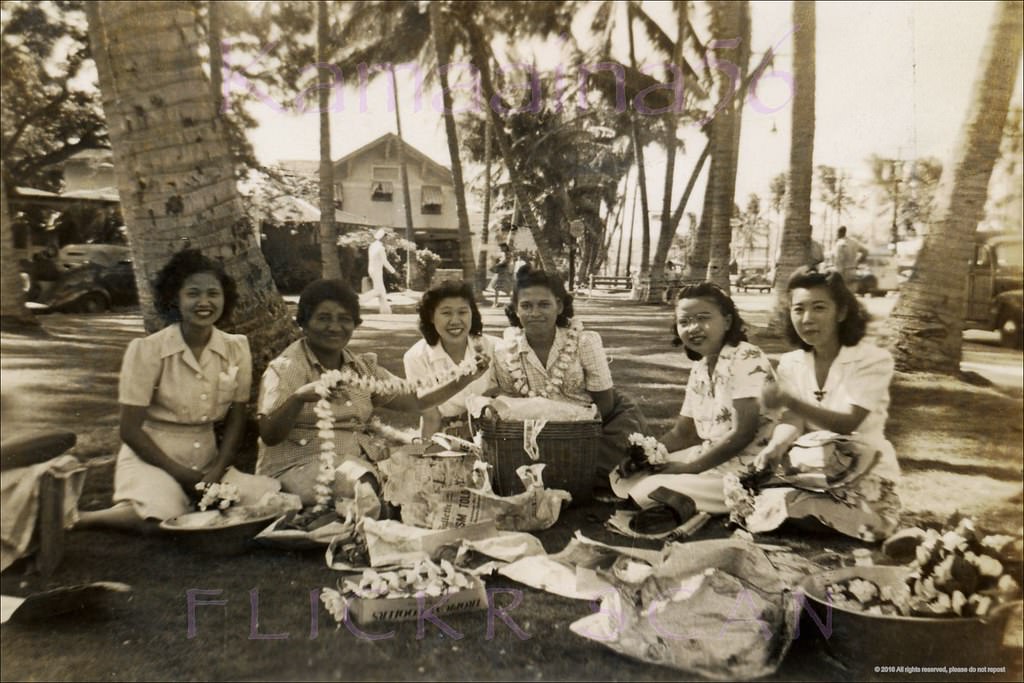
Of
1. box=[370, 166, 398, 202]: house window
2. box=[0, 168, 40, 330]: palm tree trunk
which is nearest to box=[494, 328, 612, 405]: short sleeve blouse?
box=[370, 166, 398, 202]: house window

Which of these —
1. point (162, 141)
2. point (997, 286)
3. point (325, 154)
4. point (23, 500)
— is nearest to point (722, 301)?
point (997, 286)

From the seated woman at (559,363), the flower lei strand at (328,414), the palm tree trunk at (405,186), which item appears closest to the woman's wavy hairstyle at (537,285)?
the seated woman at (559,363)

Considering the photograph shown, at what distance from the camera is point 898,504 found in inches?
121

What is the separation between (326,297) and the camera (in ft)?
10.7

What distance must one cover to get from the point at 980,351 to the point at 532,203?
207 centimetres

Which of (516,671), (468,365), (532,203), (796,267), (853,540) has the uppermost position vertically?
(532,203)

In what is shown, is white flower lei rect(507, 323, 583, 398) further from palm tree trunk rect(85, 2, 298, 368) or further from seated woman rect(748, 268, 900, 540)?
palm tree trunk rect(85, 2, 298, 368)

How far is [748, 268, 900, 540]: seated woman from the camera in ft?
9.80

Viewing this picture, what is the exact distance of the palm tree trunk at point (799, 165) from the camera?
3.17 meters

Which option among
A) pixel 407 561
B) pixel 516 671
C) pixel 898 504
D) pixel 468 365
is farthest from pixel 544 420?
pixel 898 504

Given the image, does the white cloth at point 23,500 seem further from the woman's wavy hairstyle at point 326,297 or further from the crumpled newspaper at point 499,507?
the crumpled newspaper at point 499,507

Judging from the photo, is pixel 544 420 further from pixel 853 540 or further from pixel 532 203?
pixel 853 540

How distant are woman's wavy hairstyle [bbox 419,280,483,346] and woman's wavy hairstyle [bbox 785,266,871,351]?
4.66 ft

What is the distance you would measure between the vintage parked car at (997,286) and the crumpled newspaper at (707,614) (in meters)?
1.36
